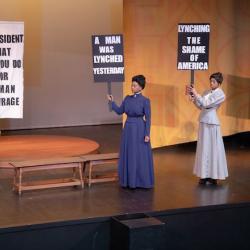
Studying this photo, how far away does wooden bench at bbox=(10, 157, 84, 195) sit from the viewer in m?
6.50

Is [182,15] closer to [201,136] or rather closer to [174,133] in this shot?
[174,133]

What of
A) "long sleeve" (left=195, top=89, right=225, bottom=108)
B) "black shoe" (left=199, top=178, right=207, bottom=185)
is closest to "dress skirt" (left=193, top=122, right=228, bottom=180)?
"black shoe" (left=199, top=178, right=207, bottom=185)

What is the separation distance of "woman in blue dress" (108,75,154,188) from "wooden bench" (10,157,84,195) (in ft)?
1.69

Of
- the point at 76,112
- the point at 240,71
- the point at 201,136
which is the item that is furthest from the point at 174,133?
the point at 76,112

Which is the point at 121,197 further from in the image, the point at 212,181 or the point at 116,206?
the point at 212,181

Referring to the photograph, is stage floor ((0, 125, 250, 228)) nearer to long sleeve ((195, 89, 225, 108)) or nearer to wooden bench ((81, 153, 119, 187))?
wooden bench ((81, 153, 119, 187))

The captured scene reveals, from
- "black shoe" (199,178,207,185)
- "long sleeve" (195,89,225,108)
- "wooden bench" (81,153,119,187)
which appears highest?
"long sleeve" (195,89,225,108)

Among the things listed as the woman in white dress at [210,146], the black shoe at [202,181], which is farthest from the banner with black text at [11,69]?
the black shoe at [202,181]

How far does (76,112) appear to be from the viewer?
462 inches

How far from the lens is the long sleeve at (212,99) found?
666 cm

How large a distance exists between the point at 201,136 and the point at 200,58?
88cm

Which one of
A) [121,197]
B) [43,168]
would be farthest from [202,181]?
[43,168]

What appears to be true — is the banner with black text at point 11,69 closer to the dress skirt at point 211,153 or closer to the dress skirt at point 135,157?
the dress skirt at point 135,157

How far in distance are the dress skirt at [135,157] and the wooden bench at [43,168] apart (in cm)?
50
